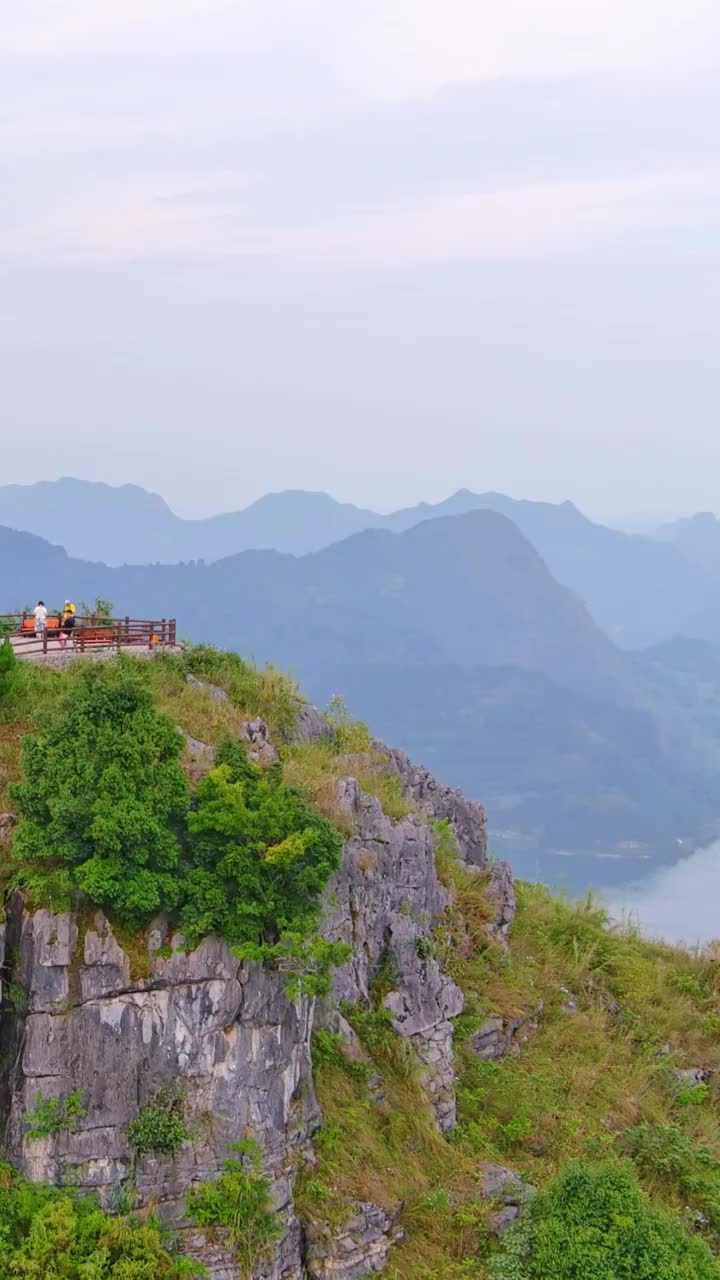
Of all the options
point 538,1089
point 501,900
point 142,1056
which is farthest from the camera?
point 501,900

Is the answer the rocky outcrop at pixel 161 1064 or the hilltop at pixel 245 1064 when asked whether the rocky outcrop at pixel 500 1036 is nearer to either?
the hilltop at pixel 245 1064

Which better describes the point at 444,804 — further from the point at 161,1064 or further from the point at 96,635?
the point at 161,1064

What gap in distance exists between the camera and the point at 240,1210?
1869 centimetres

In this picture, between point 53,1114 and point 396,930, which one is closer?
point 53,1114

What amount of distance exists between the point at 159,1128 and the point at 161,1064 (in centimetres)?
95

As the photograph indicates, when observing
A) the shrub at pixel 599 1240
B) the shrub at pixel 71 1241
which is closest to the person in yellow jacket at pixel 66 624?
the shrub at pixel 71 1241

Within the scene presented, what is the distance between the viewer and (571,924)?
3081 centimetres

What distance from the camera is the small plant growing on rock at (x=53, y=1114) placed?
59.9 ft

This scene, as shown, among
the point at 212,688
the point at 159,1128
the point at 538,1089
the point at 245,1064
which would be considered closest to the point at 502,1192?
the point at 538,1089

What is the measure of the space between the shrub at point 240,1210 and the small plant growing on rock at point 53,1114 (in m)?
2.29

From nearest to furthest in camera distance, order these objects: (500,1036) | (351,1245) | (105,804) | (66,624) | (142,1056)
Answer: (142,1056) → (105,804) → (351,1245) → (500,1036) → (66,624)

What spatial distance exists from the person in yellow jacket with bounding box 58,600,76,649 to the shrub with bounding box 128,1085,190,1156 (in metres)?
12.1

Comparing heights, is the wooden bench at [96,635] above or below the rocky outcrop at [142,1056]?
above

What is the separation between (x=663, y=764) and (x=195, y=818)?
6962 inches
